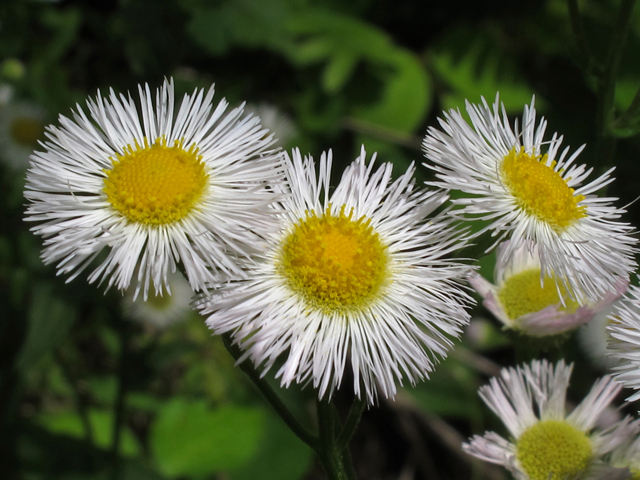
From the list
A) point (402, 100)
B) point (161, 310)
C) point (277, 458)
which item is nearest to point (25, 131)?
point (161, 310)

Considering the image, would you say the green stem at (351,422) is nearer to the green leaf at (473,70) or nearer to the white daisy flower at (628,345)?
the white daisy flower at (628,345)

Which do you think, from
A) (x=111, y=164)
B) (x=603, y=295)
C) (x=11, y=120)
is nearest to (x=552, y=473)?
(x=603, y=295)

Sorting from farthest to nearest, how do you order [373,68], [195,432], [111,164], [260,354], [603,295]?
1. [373,68]
2. [195,432]
3. [111,164]
4. [603,295]
5. [260,354]

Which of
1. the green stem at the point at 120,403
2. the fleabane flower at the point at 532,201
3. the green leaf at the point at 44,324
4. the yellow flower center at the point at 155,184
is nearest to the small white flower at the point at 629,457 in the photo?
the fleabane flower at the point at 532,201

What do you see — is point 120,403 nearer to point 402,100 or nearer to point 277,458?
point 277,458

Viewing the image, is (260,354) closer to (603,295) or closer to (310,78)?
(603,295)

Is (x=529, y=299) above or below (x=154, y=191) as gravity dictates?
below
